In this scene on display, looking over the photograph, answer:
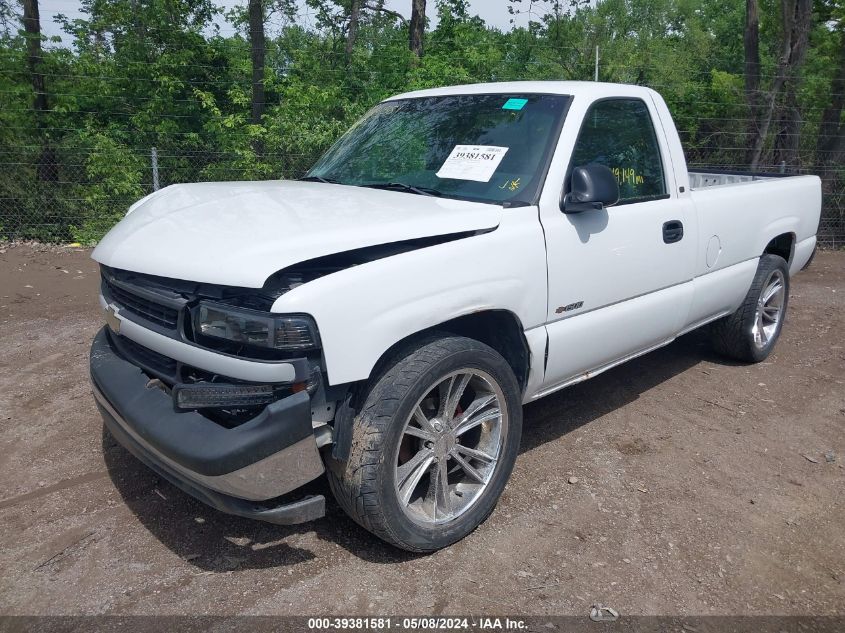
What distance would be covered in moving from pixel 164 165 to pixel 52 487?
26.3ft

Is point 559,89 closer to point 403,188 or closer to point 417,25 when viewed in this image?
point 403,188

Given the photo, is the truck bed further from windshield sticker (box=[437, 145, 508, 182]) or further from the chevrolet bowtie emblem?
the chevrolet bowtie emblem

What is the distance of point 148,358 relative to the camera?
10.3 ft

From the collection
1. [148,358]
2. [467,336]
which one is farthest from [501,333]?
[148,358]

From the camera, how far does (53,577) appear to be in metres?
2.96

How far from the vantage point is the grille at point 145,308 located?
9.59ft

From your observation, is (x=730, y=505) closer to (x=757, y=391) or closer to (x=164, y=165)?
(x=757, y=391)

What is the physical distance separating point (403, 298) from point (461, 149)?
131 centimetres

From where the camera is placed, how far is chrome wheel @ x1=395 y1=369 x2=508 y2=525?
3082mm

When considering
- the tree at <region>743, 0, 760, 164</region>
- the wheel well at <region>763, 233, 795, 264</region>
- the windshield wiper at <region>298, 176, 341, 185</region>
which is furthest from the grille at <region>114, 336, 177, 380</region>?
the tree at <region>743, 0, 760, 164</region>

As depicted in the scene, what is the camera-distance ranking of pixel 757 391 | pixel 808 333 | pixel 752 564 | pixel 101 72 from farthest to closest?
pixel 101 72 < pixel 808 333 < pixel 757 391 < pixel 752 564

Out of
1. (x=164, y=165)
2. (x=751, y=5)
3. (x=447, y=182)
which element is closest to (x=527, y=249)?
(x=447, y=182)

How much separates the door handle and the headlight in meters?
2.49

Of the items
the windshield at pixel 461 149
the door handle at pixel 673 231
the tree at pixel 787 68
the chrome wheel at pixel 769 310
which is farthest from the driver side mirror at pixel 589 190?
the tree at pixel 787 68
